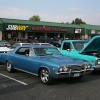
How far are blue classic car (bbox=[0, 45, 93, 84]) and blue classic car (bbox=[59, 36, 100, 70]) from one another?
1232mm

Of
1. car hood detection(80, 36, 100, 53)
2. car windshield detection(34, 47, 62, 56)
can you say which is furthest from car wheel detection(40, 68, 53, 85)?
car hood detection(80, 36, 100, 53)

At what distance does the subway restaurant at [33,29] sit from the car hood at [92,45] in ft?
89.2

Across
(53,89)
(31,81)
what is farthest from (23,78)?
(53,89)

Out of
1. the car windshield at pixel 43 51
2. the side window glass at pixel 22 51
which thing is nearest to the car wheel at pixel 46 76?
the car windshield at pixel 43 51

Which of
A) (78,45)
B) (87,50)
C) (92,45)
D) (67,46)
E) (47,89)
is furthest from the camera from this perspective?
(67,46)

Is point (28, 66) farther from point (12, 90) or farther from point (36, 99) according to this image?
point (36, 99)

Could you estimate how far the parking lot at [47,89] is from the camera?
18.2ft

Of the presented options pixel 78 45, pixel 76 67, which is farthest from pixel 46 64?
pixel 78 45

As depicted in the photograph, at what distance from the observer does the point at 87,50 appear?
384 inches

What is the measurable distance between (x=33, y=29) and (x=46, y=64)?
32.5m

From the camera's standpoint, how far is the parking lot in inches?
219

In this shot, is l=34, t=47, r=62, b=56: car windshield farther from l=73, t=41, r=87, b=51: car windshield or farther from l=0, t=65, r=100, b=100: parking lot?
l=73, t=41, r=87, b=51: car windshield

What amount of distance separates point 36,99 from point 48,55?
273 centimetres

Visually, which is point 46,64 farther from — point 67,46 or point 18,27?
point 18,27
